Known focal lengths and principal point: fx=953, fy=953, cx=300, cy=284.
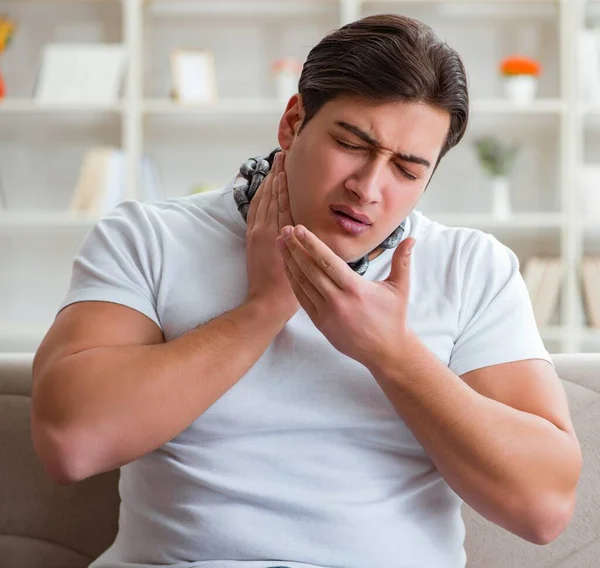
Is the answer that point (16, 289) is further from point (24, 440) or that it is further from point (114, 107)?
point (24, 440)

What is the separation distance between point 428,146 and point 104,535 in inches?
28.8

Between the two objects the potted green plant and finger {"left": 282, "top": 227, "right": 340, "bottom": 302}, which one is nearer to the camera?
Answer: finger {"left": 282, "top": 227, "right": 340, "bottom": 302}

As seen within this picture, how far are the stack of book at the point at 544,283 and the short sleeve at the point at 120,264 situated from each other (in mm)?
2791

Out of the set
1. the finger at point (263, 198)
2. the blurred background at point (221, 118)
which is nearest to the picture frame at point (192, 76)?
the blurred background at point (221, 118)

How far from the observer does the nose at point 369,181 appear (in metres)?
Result: 1.20

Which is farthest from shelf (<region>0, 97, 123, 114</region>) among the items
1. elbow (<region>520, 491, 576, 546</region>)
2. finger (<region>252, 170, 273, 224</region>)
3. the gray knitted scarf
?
elbow (<region>520, 491, 576, 546</region>)

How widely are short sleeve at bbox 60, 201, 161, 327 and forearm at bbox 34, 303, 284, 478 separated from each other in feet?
0.27

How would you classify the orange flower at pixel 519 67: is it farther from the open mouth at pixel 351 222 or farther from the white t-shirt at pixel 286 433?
the open mouth at pixel 351 222

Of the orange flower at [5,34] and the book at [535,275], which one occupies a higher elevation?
the orange flower at [5,34]

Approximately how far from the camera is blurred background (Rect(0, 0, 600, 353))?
388cm

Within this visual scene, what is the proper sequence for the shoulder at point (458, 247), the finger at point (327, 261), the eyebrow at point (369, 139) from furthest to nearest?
the shoulder at point (458, 247) < the eyebrow at point (369, 139) < the finger at point (327, 261)

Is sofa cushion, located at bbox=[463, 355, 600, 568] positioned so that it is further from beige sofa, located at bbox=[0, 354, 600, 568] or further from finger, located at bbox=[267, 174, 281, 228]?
finger, located at bbox=[267, 174, 281, 228]

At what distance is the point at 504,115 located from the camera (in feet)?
13.1

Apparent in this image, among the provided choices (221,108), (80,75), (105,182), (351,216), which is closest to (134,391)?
(351,216)
